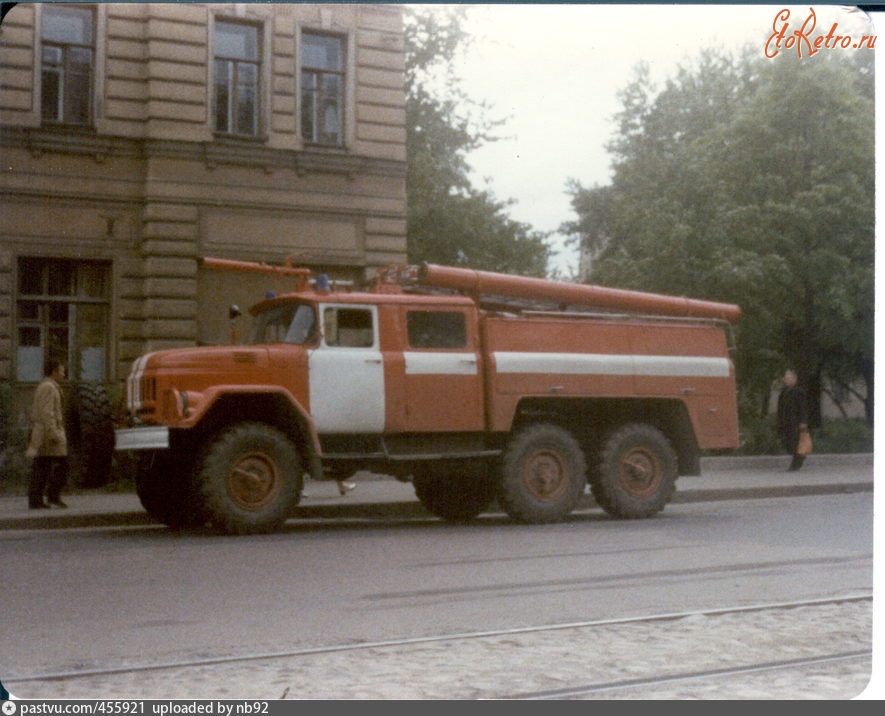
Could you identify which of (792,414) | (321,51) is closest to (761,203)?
(792,414)

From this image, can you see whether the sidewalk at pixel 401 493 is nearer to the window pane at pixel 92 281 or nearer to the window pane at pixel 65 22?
the window pane at pixel 92 281

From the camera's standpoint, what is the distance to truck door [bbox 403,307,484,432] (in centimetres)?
1105

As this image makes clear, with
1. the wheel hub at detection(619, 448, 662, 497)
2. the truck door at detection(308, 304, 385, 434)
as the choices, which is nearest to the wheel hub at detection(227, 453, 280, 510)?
the truck door at detection(308, 304, 385, 434)

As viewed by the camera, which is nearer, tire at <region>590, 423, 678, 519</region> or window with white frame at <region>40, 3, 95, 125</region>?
window with white frame at <region>40, 3, 95, 125</region>

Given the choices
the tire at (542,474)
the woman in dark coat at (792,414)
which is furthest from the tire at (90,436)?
the woman in dark coat at (792,414)

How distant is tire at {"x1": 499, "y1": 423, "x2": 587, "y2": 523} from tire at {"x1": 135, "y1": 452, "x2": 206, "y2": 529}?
2.61 m

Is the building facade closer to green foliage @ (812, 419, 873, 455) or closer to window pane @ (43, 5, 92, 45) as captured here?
window pane @ (43, 5, 92, 45)

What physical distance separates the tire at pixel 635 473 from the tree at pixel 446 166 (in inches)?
163

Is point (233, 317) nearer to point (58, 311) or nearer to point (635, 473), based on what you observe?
point (58, 311)

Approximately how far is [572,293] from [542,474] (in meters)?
2.72

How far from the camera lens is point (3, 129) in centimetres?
627

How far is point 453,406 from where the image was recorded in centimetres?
1114

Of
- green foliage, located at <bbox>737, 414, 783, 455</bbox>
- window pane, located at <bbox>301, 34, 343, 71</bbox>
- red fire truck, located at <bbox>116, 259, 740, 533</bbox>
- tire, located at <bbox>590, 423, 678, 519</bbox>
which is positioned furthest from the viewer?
tire, located at <bbox>590, 423, 678, 519</bbox>
